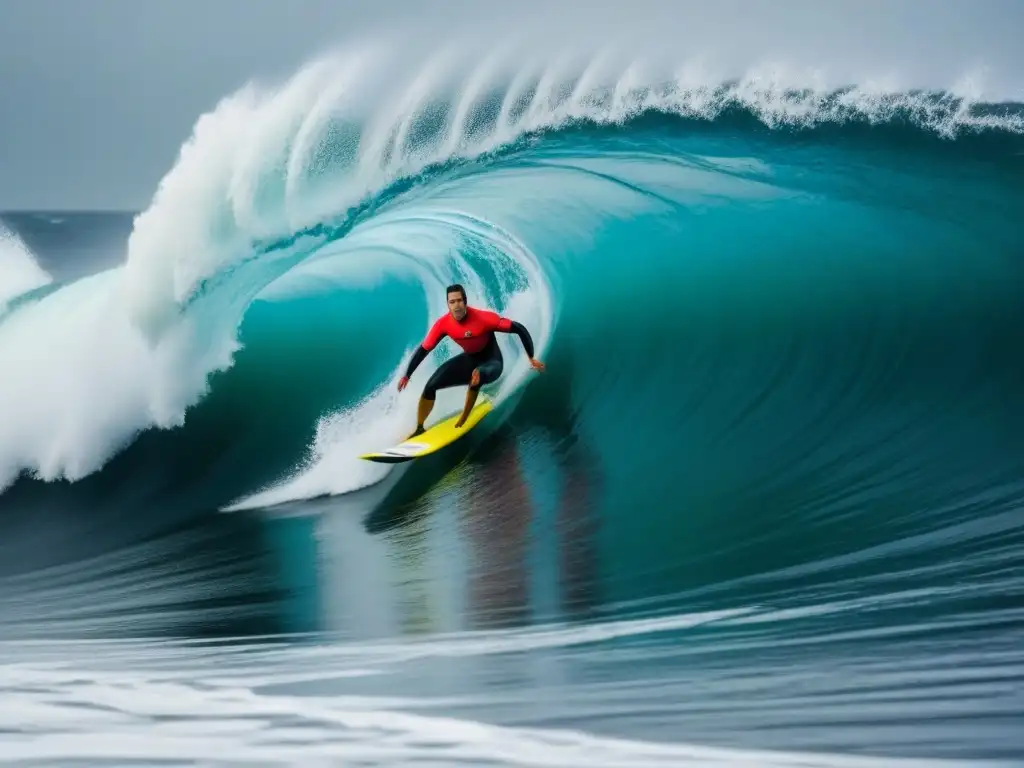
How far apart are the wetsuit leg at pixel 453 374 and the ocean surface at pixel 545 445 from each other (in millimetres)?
440

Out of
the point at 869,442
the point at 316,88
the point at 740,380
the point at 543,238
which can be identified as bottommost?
the point at 869,442

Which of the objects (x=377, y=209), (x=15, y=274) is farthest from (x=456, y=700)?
(x=15, y=274)

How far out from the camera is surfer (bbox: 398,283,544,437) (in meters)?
5.75

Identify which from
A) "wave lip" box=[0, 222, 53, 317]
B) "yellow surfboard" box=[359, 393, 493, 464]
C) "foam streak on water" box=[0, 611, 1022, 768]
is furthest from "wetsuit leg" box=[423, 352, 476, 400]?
"wave lip" box=[0, 222, 53, 317]

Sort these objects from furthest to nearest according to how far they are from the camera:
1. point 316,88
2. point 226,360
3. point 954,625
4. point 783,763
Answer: point 316,88 < point 226,360 < point 954,625 < point 783,763

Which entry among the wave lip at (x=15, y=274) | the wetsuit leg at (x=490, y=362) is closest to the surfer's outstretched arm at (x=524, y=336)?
the wetsuit leg at (x=490, y=362)

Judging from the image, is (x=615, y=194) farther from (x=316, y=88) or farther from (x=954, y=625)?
(x=954, y=625)

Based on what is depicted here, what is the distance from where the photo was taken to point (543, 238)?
330 inches

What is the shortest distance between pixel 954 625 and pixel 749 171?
5.91m

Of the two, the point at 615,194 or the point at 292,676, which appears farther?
the point at 615,194

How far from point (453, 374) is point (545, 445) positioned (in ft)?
2.29

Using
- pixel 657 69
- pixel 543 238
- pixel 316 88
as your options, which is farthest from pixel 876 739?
pixel 657 69

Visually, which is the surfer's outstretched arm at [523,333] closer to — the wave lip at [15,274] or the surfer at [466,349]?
the surfer at [466,349]

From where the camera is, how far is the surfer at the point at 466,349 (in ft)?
18.9
